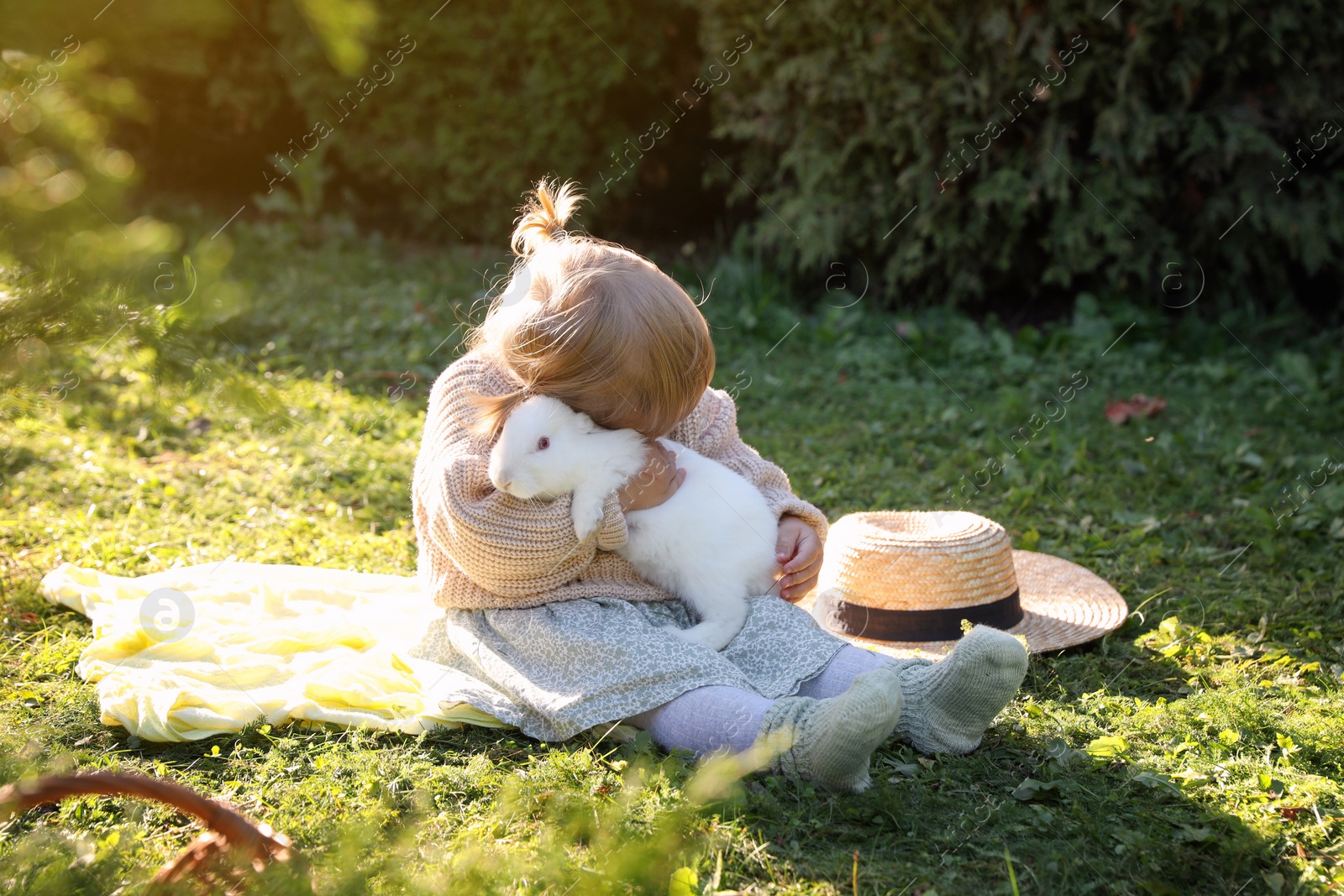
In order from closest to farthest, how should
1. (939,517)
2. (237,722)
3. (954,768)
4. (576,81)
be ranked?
(954,768)
(237,722)
(939,517)
(576,81)

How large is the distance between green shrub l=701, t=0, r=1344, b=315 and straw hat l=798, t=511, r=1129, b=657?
304 centimetres

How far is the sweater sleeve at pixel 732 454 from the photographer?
8.86 feet

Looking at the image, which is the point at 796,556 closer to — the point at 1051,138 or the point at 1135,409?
the point at 1135,409

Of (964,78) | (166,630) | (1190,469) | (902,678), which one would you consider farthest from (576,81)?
(902,678)

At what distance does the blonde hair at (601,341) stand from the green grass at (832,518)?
0.56m

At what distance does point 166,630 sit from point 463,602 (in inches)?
31.5

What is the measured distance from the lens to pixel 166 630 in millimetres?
2615

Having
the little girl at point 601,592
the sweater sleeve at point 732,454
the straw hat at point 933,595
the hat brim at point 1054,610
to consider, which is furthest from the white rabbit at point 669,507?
the hat brim at point 1054,610

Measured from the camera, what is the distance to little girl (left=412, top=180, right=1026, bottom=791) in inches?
83.1

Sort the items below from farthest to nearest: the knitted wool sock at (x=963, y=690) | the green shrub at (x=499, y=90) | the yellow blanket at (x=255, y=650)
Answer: the green shrub at (x=499, y=90) → the yellow blanket at (x=255, y=650) → the knitted wool sock at (x=963, y=690)

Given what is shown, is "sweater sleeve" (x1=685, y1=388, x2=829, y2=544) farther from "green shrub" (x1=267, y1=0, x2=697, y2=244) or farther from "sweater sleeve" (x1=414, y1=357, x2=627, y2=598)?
"green shrub" (x1=267, y1=0, x2=697, y2=244)

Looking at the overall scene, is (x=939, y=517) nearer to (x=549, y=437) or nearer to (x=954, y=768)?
(x=954, y=768)

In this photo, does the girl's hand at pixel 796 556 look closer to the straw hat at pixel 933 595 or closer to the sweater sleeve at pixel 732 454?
the sweater sleeve at pixel 732 454

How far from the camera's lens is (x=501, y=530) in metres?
2.23
